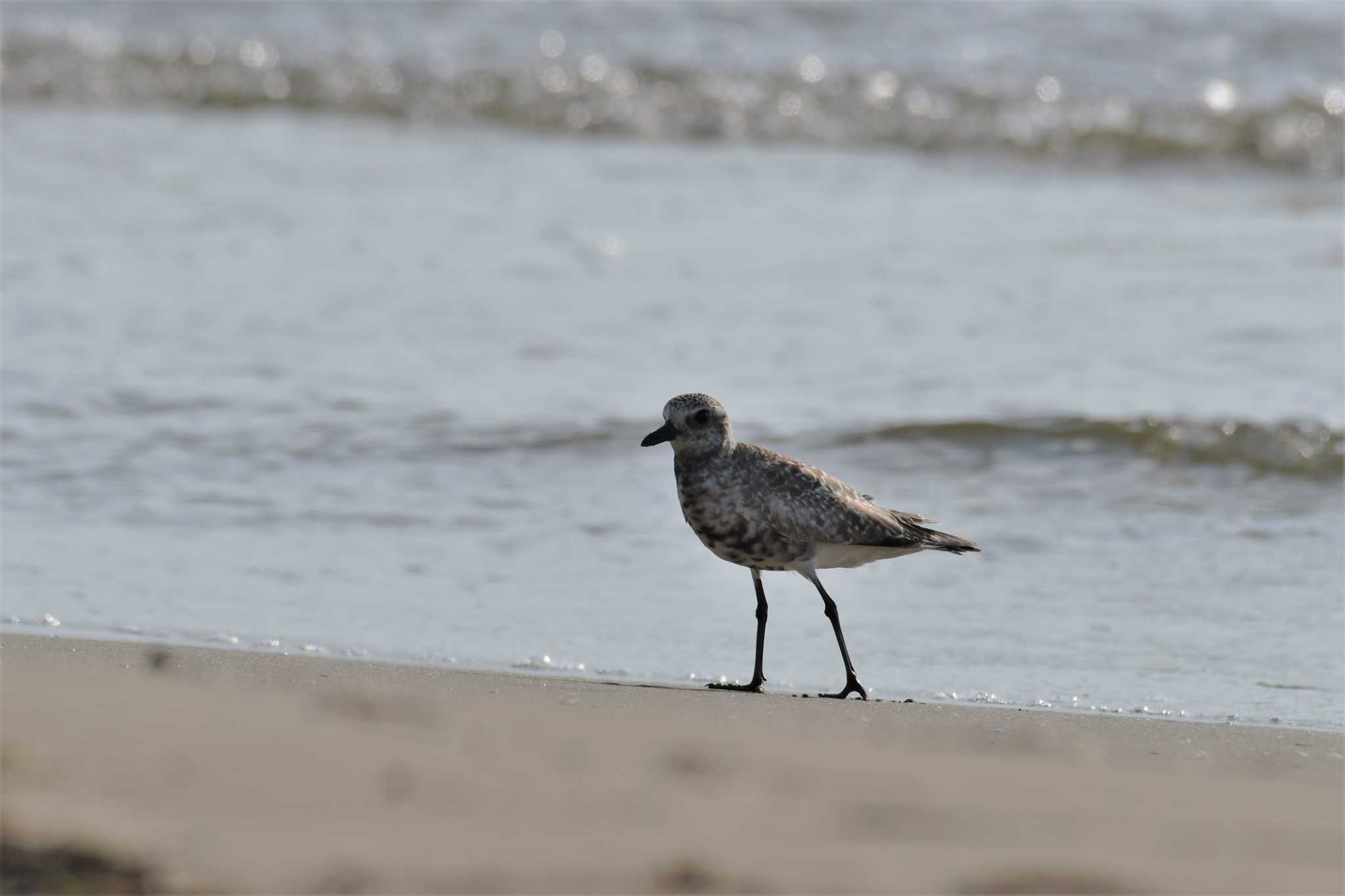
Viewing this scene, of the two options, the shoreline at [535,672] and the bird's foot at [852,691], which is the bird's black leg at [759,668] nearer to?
the shoreline at [535,672]

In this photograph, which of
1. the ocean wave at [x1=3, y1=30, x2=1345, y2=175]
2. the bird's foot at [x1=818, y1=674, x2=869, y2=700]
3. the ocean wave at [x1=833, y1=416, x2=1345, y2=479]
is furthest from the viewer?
the ocean wave at [x1=3, y1=30, x2=1345, y2=175]

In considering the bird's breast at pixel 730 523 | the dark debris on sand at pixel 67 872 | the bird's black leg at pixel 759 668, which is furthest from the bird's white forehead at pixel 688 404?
the dark debris on sand at pixel 67 872

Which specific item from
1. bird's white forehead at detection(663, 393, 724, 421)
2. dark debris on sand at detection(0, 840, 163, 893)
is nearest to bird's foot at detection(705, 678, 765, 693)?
bird's white forehead at detection(663, 393, 724, 421)

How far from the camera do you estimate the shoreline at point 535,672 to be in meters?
5.07

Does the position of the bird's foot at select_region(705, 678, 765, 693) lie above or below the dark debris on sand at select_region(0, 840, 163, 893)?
below

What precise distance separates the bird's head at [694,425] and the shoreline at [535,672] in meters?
0.73

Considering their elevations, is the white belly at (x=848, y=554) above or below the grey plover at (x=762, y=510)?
below

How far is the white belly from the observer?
17.8 ft

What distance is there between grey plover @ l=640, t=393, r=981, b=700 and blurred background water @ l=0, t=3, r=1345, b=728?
42 centimetres

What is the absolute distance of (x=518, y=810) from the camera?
282 cm

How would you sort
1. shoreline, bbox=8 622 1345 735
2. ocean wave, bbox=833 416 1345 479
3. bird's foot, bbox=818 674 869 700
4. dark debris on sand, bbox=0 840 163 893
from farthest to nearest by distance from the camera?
ocean wave, bbox=833 416 1345 479
bird's foot, bbox=818 674 869 700
shoreline, bbox=8 622 1345 735
dark debris on sand, bbox=0 840 163 893

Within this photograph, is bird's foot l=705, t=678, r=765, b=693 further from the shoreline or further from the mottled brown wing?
the mottled brown wing

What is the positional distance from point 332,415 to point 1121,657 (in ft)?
12.9

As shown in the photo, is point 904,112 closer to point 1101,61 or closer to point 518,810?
point 1101,61
